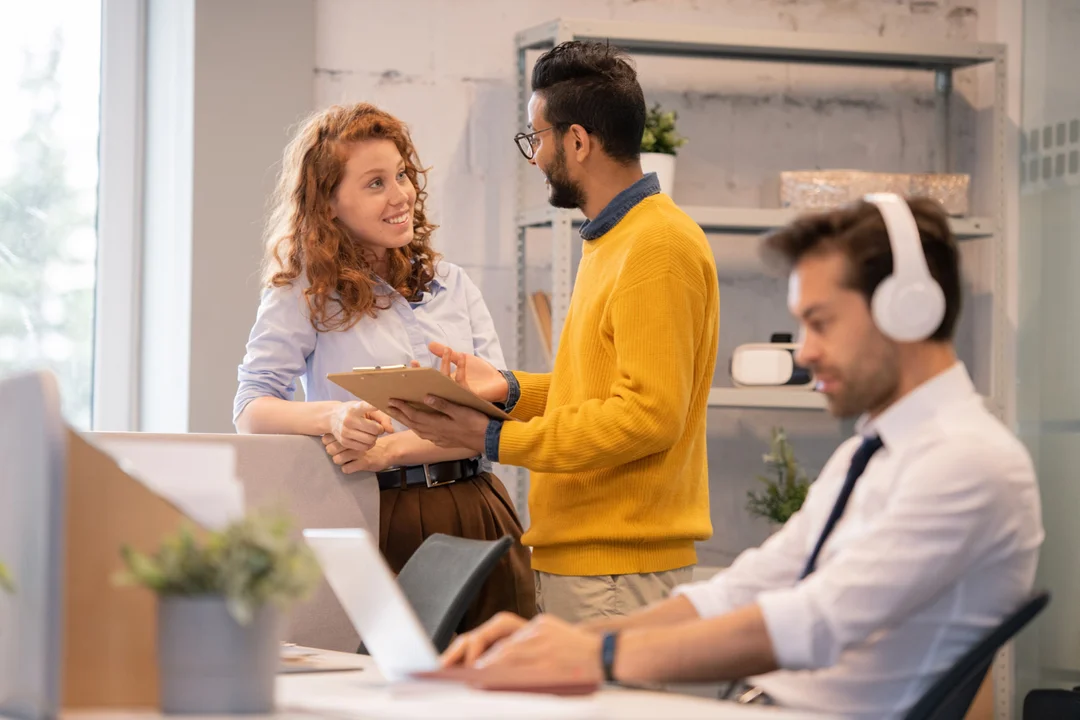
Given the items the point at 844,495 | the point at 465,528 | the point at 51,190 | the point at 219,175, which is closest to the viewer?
the point at 844,495

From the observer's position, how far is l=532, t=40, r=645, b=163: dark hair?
216 centimetres

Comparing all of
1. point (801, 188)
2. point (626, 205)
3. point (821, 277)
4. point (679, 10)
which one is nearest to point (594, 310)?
point (626, 205)

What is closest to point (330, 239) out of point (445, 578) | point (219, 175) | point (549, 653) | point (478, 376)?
point (478, 376)

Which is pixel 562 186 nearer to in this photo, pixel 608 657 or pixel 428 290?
pixel 428 290

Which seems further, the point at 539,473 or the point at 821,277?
the point at 539,473

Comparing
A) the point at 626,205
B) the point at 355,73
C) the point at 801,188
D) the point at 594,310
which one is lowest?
the point at 594,310

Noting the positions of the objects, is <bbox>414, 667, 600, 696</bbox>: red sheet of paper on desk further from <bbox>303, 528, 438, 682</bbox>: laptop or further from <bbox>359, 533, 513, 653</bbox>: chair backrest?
<bbox>359, 533, 513, 653</bbox>: chair backrest

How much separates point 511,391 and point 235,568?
1272mm

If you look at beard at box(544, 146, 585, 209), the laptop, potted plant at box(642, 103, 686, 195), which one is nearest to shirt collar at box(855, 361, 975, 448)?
the laptop

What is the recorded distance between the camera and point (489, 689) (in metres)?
1.24

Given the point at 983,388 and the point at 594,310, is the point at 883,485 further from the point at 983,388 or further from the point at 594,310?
the point at 983,388

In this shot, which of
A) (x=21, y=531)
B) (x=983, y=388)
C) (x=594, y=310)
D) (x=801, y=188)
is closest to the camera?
(x=21, y=531)

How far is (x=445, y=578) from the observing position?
6.11ft

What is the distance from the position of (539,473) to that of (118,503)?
94 cm
